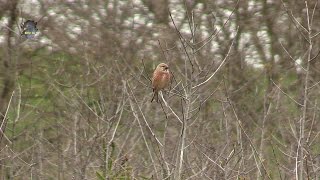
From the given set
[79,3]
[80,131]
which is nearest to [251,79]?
[79,3]

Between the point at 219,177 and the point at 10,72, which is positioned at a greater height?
the point at 219,177

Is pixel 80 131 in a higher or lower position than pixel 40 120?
higher

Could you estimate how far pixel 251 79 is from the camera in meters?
17.5

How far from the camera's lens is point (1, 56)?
1611cm

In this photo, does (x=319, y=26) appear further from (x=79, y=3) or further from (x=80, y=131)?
(x=80, y=131)

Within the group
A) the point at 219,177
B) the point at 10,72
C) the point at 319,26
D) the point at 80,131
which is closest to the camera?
the point at 219,177

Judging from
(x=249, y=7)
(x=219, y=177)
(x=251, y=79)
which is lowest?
(x=251, y=79)

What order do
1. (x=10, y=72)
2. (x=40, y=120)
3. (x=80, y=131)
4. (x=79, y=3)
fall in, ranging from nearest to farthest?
(x=80, y=131)
(x=40, y=120)
(x=10, y=72)
(x=79, y=3)

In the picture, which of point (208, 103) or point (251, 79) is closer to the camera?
point (208, 103)

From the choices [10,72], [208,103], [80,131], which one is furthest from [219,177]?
[10,72]

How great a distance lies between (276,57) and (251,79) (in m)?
1.55

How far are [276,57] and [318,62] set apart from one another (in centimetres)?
226

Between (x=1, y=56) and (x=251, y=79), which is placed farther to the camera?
(x=251, y=79)

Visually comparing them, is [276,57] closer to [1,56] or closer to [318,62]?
[318,62]
